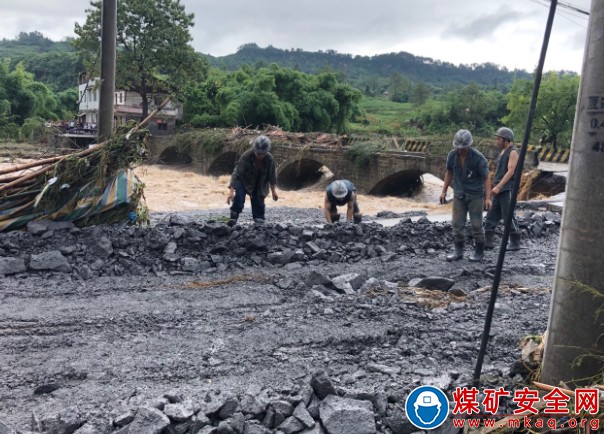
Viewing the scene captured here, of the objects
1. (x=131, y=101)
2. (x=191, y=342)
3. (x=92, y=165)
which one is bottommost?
(x=191, y=342)

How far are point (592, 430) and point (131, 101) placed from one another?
46558 millimetres

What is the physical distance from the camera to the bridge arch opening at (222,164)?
3076 centimetres

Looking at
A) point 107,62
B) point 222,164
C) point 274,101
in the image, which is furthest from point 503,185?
point 274,101

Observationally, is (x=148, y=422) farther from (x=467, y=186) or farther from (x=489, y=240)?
(x=489, y=240)

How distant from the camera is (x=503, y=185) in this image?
7062 millimetres

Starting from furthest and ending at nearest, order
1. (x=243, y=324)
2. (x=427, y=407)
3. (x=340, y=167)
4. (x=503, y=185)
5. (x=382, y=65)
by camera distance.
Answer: (x=382, y=65), (x=340, y=167), (x=503, y=185), (x=243, y=324), (x=427, y=407)

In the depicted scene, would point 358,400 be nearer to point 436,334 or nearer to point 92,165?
point 436,334

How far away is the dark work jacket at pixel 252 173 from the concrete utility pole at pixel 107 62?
6.68 ft

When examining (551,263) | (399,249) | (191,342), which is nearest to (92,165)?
(191,342)

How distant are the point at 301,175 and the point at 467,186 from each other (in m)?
22.6

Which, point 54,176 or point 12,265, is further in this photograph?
point 54,176

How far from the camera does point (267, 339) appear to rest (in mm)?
4355

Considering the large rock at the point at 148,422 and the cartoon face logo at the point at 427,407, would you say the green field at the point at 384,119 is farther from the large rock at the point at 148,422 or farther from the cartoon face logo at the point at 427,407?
the large rock at the point at 148,422

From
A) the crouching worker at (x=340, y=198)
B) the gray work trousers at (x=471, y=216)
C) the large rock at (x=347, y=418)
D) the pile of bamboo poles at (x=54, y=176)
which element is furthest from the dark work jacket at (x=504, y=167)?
the large rock at (x=347, y=418)
